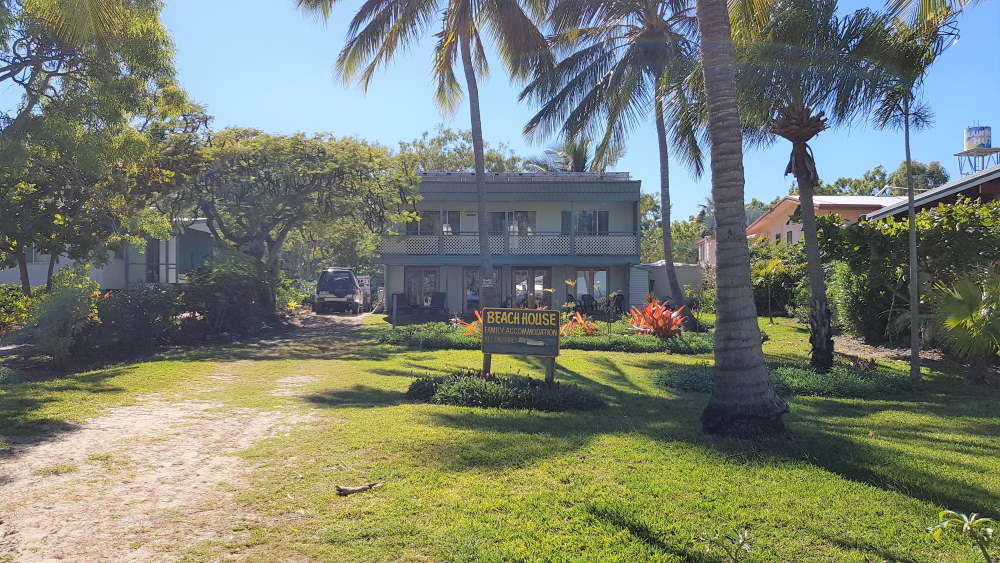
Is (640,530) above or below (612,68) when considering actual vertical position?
below

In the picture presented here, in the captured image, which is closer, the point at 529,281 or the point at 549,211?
the point at 549,211

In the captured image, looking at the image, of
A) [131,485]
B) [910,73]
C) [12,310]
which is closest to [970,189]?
[910,73]

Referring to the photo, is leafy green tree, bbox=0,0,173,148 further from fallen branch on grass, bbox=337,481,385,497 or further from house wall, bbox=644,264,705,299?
house wall, bbox=644,264,705,299

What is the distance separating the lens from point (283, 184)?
799 inches

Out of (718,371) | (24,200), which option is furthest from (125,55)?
(718,371)

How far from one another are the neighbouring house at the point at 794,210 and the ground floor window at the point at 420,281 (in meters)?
12.1

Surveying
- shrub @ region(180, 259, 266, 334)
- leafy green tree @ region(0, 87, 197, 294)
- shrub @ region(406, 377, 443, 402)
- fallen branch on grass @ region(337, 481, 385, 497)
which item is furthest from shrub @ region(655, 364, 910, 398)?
shrub @ region(180, 259, 266, 334)

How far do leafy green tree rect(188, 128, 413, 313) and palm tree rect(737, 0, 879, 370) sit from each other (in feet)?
39.8

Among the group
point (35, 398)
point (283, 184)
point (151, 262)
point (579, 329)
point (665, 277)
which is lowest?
point (35, 398)

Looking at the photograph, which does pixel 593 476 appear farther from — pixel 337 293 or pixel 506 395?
pixel 337 293

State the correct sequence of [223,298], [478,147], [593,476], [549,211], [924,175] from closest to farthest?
[593,476], [223,298], [478,147], [549,211], [924,175]

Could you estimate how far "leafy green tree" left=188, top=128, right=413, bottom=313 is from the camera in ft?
62.5

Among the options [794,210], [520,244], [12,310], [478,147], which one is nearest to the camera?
[12,310]

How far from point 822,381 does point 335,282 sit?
21275mm
